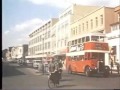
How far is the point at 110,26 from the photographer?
1255cm

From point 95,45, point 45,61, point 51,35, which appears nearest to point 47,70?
point 45,61

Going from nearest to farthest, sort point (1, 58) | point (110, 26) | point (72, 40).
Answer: point (1, 58) → point (110, 26) → point (72, 40)

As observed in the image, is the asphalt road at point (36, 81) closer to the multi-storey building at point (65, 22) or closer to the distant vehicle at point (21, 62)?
the distant vehicle at point (21, 62)

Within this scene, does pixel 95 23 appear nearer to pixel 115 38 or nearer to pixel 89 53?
pixel 115 38

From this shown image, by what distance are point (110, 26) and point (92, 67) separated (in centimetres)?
229

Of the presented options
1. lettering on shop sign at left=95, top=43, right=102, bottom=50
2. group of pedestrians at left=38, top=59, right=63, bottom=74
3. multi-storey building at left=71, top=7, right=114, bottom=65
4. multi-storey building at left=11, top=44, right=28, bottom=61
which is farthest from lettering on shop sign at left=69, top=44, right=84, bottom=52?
multi-storey building at left=11, top=44, right=28, bottom=61

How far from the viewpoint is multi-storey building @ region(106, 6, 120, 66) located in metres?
12.7

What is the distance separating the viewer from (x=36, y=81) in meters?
11.9

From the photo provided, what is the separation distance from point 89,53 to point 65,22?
69.8 inches

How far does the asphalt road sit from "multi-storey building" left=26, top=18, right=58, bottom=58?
2.50 feet

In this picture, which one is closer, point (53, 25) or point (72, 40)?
point (53, 25)

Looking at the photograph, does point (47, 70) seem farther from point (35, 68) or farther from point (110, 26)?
point (110, 26)

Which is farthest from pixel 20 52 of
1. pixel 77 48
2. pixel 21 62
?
pixel 77 48

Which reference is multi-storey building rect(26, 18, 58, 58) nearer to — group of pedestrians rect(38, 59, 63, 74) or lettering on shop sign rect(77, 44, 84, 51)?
group of pedestrians rect(38, 59, 63, 74)
